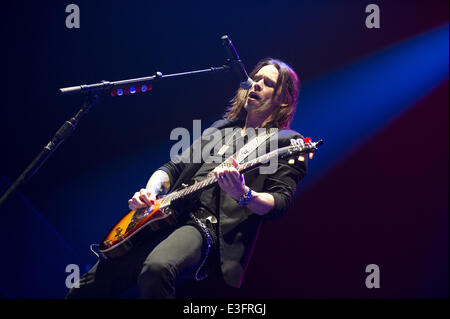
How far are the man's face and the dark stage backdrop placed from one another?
80 centimetres

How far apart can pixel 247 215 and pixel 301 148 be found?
1.85 ft

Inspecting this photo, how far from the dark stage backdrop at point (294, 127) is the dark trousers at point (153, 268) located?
1.18 meters

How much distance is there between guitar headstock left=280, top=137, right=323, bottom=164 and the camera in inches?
93.2

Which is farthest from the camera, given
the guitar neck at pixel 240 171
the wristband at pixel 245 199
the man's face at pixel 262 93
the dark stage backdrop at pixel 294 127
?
the dark stage backdrop at pixel 294 127

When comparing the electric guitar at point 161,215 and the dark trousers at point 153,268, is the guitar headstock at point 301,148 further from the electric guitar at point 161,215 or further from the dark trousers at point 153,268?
the dark trousers at point 153,268

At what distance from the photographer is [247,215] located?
94.1 inches

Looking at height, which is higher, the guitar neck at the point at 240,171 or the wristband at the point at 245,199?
the guitar neck at the point at 240,171

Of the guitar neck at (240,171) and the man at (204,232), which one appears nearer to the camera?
the man at (204,232)

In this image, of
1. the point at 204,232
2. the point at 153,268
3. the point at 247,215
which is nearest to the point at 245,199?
the point at 247,215

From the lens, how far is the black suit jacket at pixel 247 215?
7.41 feet

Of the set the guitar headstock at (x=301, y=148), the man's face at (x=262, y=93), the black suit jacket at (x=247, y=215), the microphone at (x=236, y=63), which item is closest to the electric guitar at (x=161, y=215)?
the guitar headstock at (x=301, y=148)

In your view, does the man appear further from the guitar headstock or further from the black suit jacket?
the guitar headstock

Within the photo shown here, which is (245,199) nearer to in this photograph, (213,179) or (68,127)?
(213,179)

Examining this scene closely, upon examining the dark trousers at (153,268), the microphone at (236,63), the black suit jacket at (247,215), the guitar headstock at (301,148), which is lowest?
the dark trousers at (153,268)
